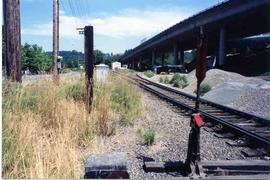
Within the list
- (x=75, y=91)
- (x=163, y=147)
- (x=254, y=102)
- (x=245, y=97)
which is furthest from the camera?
(x=245, y=97)

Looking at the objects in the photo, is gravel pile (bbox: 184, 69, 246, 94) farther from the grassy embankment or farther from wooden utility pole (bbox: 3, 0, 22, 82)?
wooden utility pole (bbox: 3, 0, 22, 82)

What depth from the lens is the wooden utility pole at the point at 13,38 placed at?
37.3ft

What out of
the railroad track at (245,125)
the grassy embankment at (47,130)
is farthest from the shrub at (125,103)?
the railroad track at (245,125)

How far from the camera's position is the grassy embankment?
18.5 feet

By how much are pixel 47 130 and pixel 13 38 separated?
4.36 m

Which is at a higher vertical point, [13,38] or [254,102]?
[13,38]

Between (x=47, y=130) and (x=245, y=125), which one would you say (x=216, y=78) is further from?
(x=47, y=130)

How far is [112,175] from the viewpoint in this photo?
4551 millimetres

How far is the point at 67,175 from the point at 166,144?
3.34 m

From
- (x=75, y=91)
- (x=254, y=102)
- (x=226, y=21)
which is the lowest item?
(x=254, y=102)

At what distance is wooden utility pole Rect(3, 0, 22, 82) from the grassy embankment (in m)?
1.53

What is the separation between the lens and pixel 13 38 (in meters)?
11.5

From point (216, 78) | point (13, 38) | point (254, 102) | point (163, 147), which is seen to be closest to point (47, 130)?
point (163, 147)

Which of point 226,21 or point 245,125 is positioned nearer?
point 245,125
